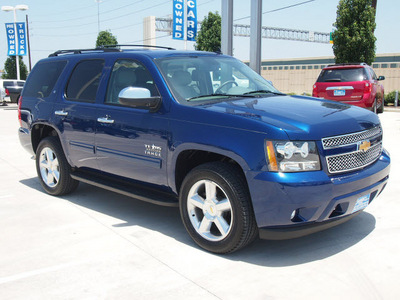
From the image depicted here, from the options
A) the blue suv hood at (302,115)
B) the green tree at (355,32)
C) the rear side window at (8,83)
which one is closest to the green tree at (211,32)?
the green tree at (355,32)

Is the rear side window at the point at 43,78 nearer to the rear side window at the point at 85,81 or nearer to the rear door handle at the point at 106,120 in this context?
the rear side window at the point at 85,81

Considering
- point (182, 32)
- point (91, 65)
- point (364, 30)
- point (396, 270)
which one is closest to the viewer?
point (396, 270)

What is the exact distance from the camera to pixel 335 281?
3.37 meters

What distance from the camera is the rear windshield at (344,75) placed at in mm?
13672

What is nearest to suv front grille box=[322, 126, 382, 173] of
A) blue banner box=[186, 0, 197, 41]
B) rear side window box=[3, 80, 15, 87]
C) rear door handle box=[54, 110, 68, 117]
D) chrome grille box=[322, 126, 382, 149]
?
chrome grille box=[322, 126, 382, 149]

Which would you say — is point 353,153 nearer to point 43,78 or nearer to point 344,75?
point 43,78

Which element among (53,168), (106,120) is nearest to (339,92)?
(53,168)

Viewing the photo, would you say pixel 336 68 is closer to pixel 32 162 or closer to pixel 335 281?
pixel 32 162

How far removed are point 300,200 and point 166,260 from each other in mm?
1296

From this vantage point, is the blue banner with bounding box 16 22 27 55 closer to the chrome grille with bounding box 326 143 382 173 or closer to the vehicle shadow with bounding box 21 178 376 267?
the vehicle shadow with bounding box 21 178 376 267

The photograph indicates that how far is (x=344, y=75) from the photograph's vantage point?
1381 centimetres

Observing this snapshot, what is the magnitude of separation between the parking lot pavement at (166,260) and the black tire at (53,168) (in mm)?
439

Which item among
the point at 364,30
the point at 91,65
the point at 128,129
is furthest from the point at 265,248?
the point at 364,30

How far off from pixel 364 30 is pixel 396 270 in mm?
20053
